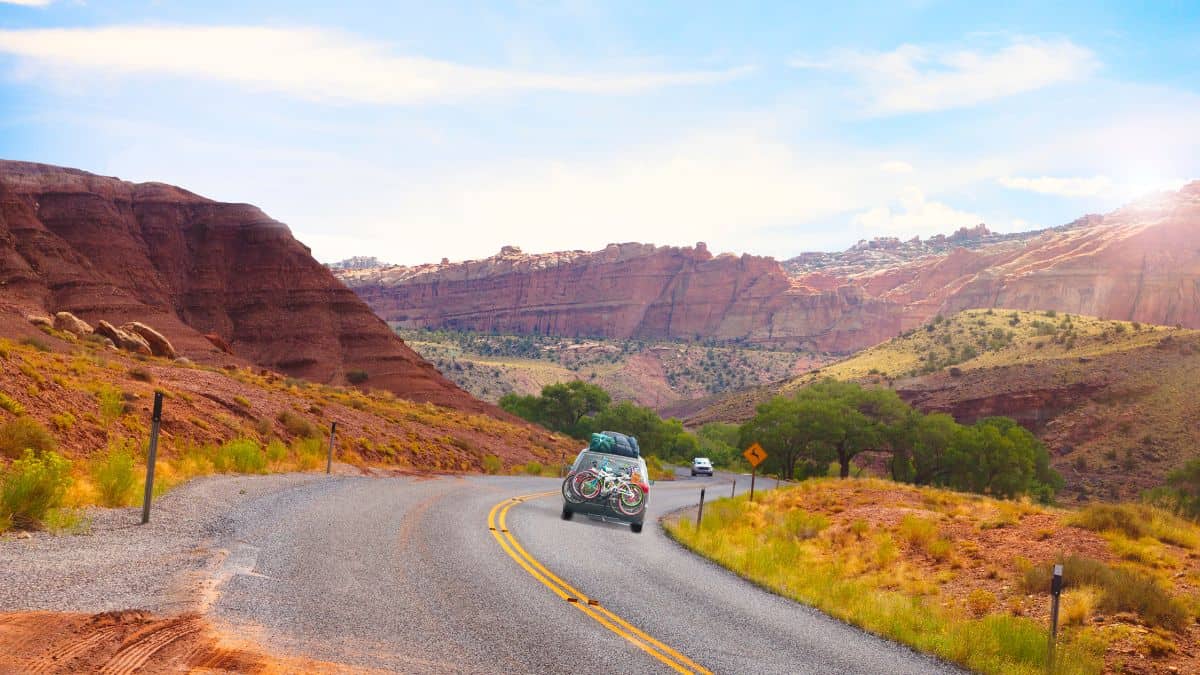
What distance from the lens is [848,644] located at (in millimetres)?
10703

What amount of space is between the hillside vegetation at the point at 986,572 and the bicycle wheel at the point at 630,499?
5.11 feet

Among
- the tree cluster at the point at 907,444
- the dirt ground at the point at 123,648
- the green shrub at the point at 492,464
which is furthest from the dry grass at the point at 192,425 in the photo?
the tree cluster at the point at 907,444

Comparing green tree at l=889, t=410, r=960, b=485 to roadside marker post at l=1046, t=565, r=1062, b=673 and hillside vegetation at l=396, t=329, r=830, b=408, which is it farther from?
hillside vegetation at l=396, t=329, r=830, b=408

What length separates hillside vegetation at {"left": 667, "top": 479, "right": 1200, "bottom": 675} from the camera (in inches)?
461

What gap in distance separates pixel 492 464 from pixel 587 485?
2725cm

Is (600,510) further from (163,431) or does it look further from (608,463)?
(163,431)

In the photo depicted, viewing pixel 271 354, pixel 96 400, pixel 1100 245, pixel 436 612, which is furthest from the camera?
pixel 1100 245

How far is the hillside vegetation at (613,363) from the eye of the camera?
137500mm

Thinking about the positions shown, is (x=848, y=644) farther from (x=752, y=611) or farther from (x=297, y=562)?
(x=297, y=562)

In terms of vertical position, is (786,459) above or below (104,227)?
below

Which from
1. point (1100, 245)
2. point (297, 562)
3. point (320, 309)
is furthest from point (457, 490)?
point (1100, 245)

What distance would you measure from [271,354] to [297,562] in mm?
65086

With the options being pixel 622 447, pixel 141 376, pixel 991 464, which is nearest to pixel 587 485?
pixel 622 447

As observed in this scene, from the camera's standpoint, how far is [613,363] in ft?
542
